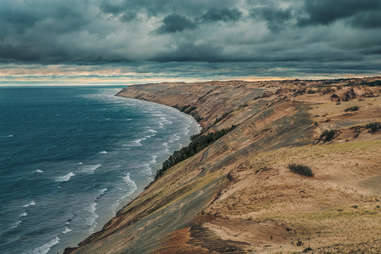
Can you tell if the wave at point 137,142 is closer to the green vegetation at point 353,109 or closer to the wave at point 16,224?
the wave at point 16,224

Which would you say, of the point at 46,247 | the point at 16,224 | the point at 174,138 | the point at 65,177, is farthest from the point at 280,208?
the point at 174,138

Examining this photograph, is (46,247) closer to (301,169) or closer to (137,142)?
(301,169)

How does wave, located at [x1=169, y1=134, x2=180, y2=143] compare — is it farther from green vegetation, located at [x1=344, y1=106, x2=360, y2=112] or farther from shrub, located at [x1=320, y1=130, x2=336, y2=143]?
shrub, located at [x1=320, y1=130, x2=336, y2=143]

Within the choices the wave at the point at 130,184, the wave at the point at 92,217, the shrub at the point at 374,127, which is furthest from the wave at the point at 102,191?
the shrub at the point at 374,127

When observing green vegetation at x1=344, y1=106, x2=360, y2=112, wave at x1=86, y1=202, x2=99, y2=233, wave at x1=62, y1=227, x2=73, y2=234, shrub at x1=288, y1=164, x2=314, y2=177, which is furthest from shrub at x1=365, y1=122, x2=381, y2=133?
wave at x1=62, y1=227, x2=73, y2=234

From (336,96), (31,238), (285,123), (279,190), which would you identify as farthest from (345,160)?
(336,96)

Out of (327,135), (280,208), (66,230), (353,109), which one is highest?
(353,109)
